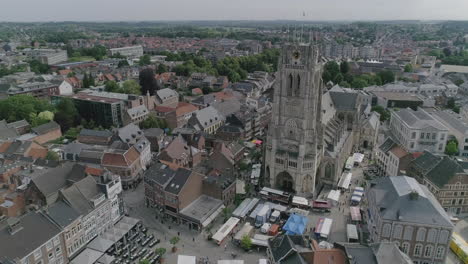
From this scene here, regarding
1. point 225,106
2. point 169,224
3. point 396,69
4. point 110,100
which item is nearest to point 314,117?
point 169,224

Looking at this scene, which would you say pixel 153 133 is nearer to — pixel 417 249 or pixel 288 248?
pixel 288 248

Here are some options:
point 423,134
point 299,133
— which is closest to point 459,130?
point 423,134

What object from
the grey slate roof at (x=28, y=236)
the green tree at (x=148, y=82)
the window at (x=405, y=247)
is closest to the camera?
the grey slate roof at (x=28, y=236)

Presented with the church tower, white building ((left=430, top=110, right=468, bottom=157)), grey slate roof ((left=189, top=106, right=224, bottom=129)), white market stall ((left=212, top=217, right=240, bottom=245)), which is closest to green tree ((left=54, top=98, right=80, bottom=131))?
grey slate roof ((left=189, top=106, right=224, bottom=129))

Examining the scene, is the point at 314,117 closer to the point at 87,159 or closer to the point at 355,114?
the point at 355,114

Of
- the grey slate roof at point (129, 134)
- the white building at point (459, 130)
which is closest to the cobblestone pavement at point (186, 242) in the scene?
the grey slate roof at point (129, 134)

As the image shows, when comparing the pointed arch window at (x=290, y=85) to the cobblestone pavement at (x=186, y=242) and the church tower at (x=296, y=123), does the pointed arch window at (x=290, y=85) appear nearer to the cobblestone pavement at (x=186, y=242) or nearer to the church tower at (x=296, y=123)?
the church tower at (x=296, y=123)
